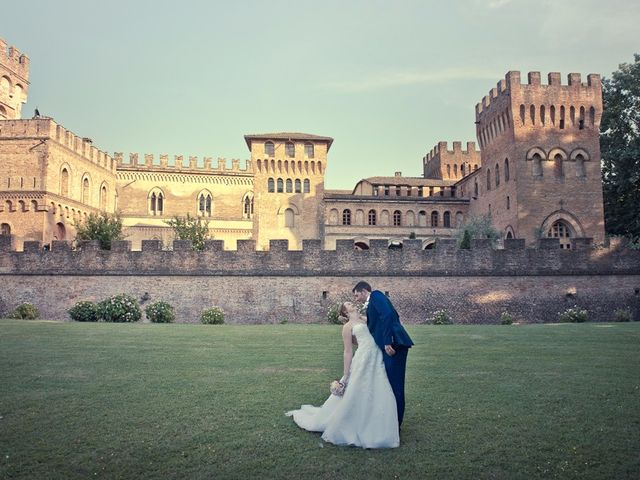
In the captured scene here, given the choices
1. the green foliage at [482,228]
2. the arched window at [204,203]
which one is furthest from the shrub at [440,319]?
the arched window at [204,203]

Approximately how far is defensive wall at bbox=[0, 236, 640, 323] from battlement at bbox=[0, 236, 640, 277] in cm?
4

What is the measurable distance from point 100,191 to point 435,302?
123 feet

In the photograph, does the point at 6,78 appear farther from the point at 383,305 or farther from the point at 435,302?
the point at 383,305

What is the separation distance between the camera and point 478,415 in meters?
6.59

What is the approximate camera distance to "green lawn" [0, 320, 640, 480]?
5121 millimetres

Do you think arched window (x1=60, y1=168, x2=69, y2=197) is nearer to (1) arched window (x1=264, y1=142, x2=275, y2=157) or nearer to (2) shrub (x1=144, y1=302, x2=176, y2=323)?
(1) arched window (x1=264, y1=142, x2=275, y2=157)

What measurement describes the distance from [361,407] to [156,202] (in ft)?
164

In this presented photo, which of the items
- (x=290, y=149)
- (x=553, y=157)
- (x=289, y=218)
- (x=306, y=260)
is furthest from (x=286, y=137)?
(x=306, y=260)

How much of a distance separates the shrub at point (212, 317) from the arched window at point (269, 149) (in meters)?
30.4

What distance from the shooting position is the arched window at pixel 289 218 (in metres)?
49.3

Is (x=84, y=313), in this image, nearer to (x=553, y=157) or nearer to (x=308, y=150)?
(x=308, y=150)

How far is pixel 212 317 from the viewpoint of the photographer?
20.4m

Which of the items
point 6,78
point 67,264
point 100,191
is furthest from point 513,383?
point 6,78

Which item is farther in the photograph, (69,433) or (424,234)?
(424,234)
